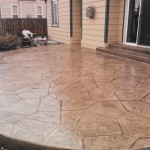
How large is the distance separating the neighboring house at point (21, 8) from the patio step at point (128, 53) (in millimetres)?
13454

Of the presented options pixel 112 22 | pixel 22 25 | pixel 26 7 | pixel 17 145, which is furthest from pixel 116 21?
pixel 26 7

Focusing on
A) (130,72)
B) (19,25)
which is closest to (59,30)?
(19,25)

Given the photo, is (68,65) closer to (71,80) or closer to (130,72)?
(71,80)

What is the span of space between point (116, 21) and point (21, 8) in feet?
45.1

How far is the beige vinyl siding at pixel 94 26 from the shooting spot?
725 cm

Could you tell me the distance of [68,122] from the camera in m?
2.49

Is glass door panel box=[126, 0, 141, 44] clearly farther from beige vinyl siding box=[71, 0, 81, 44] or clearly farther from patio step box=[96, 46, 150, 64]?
beige vinyl siding box=[71, 0, 81, 44]

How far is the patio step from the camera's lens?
5527 millimetres

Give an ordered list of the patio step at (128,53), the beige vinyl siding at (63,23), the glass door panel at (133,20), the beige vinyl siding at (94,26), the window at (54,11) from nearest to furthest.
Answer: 1. the patio step at (128,53)
2. the glass door panel at (133,20)
3. the beige vinyl siding at (94,26)
4. the beige vinyl siding at (63,23)
5. the window at (54,11)

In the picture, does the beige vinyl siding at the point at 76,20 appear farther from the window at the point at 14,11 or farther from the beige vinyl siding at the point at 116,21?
the window at the point at 14,11

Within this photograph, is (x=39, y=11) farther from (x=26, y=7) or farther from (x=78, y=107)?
(x=78, y=107)

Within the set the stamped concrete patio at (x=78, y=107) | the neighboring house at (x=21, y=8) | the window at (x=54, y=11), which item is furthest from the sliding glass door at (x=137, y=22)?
the neighboring house at (x=21, y=8)

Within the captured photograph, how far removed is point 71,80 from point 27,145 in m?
2.15

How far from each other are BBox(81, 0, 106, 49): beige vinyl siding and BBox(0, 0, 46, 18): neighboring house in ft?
38.4
